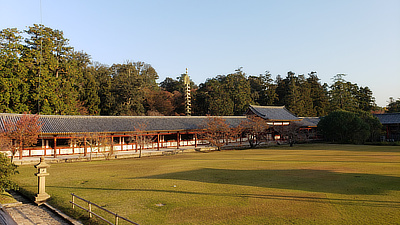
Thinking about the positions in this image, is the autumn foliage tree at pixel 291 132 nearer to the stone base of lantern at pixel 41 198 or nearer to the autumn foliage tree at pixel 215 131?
the autumn foliage tree at pixel 215 131

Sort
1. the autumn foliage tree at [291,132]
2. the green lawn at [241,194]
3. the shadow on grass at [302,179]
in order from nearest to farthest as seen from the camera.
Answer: the green lawn at [241,194] → the shadow on grass at [302,179] → the autumn foliage tree at [291,132]

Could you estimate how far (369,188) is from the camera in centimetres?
1074

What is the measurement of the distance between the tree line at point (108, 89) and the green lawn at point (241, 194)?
64.1 feet

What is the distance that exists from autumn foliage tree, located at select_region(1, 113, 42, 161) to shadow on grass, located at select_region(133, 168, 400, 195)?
12524 millimetres

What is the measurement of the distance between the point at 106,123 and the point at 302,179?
2076cm

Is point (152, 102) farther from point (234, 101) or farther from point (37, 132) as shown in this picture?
point (37, 132)

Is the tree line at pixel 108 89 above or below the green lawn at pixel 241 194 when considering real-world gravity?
above

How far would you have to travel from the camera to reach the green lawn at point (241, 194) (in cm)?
789

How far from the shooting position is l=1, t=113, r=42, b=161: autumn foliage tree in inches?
803

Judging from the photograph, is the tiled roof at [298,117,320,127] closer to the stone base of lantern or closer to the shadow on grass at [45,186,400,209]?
the shadow on grass at [45,186,400,209]

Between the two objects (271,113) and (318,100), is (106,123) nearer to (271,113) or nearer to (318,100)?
(271,113)

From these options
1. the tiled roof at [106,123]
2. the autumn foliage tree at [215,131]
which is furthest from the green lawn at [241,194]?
the autumn foliage tree at [215,131]

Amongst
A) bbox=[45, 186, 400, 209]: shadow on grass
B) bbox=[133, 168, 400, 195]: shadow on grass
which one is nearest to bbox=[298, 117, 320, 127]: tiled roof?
bbox=[133, 168, 400, 195]: shadow on grass

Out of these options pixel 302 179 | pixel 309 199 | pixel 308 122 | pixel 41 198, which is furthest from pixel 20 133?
pixel 308 122
